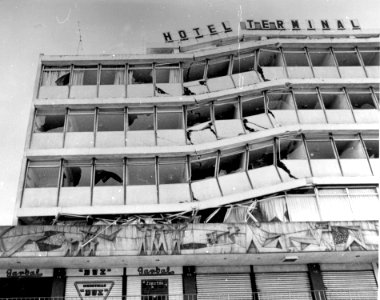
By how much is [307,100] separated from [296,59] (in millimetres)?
2629

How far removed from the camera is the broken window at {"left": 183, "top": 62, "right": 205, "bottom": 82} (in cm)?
2452

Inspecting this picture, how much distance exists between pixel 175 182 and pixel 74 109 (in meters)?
5.74

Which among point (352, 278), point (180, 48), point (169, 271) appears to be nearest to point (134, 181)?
point (169, 271)

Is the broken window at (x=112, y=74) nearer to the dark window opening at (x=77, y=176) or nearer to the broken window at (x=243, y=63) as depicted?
the dark window opening at (x=77, y=176)

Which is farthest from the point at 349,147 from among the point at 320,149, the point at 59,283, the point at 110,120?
the point at 59,283

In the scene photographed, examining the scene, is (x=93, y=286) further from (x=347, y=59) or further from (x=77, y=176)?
(x=347, y=59)

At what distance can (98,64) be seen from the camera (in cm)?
2395

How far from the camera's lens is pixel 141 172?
2131cm

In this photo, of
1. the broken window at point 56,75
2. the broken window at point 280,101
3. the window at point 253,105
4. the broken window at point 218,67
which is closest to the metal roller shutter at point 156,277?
the window at point 253,105

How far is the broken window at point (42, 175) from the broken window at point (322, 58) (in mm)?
13906

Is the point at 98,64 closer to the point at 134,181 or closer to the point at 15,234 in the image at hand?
the point at 134,181

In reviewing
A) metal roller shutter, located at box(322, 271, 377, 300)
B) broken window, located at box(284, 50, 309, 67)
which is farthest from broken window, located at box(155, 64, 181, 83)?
metal roller shutter, located at box(322, 271, 377, 300)

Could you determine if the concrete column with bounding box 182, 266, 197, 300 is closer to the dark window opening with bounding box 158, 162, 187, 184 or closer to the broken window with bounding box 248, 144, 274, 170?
the dark window opening with bounding box 158, 162, 187, 184

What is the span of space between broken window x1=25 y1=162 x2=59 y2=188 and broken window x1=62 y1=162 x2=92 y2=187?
18.6 inches
